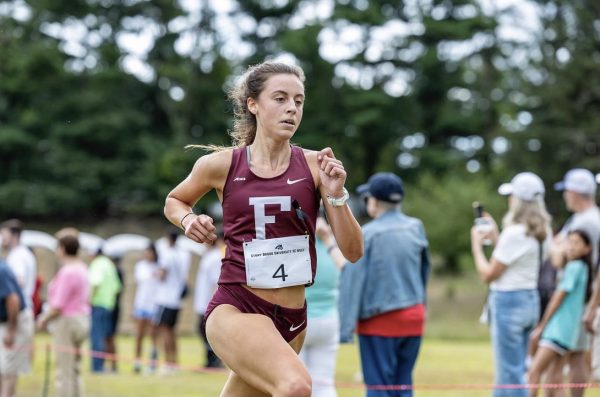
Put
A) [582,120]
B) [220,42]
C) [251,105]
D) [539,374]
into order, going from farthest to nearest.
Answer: [220,42] → [582,120] → [539,374] → [251,105]

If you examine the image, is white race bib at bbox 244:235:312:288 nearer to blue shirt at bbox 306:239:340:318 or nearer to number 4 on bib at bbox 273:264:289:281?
number 4 on bib at bbox 273:264:289:281

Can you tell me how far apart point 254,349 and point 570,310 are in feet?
15.2

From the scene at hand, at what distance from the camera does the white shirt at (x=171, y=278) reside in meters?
15.7

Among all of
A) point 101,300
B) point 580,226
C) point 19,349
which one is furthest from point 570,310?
point 101,300

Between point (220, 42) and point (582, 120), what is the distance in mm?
23253

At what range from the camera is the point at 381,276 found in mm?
8141

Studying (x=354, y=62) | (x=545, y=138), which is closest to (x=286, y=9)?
(x=354, y=62)

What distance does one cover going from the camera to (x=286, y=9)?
52.0 metres

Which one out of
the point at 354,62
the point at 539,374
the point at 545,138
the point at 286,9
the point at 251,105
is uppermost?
the point at 286,9

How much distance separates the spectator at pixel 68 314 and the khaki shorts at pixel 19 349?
0.55m

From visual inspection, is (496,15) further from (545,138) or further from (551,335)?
(551,335)

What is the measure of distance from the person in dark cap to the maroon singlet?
9.52 ft

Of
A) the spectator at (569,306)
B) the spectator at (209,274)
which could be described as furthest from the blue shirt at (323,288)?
the spectator at (209,274)

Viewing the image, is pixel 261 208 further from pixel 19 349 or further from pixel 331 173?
pixel 19 349
